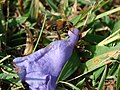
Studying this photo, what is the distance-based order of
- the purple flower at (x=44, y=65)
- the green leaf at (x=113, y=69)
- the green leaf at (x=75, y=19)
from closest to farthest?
the purple flower at (x=44, y=65), the green leaf at (x=113, y=69), the green leaf at (x=75, y=19)

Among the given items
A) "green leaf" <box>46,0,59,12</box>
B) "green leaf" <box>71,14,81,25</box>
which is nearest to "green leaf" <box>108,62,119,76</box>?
"green leaf" <box>71,14,81,25</box>

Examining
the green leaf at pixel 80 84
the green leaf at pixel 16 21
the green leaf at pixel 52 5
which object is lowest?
the green leaf at pixel 80 84

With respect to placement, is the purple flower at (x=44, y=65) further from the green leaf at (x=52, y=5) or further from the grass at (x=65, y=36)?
the green leaf at (x=52, y=5)

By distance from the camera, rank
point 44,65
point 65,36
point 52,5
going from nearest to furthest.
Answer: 1. point 44,65
2. point 65,36
3. point 52,5

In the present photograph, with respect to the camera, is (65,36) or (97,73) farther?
(65,36)

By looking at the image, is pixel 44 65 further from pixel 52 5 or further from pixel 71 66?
pixel 52 5

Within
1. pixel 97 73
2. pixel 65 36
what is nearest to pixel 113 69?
pixel 97 73

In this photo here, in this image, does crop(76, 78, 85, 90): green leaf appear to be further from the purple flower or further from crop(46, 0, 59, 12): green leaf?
crop(46, 0, 59, 12): green leaf

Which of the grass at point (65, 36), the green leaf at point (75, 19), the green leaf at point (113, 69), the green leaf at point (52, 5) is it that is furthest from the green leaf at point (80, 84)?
the green leaf at point (52, 5)
